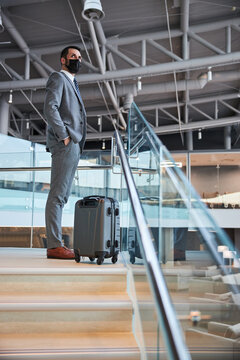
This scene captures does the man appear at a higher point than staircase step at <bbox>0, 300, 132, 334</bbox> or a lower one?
higher

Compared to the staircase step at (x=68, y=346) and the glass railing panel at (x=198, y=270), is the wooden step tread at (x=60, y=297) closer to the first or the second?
the staircase step at (x=68, y=346)

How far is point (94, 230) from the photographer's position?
111 inches

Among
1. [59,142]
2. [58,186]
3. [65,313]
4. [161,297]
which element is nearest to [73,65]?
[59,142]

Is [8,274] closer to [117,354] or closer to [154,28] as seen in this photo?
[117,354]

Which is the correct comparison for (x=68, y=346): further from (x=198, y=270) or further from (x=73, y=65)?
(x=73, y=65)

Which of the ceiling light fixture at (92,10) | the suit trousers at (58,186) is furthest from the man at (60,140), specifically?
the ceiling light fixture at (92,10)

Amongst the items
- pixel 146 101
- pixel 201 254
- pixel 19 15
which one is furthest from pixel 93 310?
pixel 146 101

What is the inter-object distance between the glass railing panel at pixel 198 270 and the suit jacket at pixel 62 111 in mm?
1362

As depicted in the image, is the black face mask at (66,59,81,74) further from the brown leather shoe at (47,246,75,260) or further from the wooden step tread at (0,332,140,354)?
the wooden step tread at (0,332,140,354)

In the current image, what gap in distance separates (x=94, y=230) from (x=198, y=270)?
1542 mm

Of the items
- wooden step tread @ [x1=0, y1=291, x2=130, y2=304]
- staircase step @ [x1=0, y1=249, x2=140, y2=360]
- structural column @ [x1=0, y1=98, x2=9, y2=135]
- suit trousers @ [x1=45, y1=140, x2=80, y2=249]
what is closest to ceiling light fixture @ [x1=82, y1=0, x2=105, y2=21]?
suit trousers @ [x1=45, y1=140, x2=80, y2=249]

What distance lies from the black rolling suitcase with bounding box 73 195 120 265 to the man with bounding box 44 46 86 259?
5.6 inches

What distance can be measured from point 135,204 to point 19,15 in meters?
7.44

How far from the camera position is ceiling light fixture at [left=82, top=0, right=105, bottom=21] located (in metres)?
5.39
